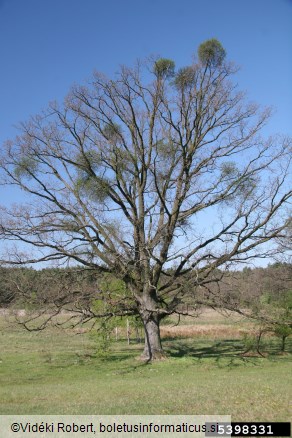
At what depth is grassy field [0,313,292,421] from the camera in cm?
820

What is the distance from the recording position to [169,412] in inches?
299

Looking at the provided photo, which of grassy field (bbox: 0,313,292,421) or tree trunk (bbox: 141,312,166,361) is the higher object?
tree trunk (bbox: 141,312,166,361)

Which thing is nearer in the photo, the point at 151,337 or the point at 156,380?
the point at 156,380

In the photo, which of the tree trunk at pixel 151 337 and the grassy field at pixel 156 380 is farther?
the tree trunk at pixel 151 337

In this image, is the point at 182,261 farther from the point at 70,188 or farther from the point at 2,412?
the point at 2,412

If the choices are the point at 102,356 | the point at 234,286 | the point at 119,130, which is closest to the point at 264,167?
the point at 234,286

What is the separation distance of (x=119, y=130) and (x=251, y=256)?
28.9 feet

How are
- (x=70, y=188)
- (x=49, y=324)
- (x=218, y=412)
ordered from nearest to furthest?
(x=218, y=412)
(x=49, y=324)
(x=70, y=188)

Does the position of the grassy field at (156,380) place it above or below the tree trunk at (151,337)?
below

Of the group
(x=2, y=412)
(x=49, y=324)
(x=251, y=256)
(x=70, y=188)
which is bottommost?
(x=2, y=412)

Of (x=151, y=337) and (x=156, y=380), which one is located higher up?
(x=151, y=337)

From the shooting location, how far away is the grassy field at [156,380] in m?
8.20

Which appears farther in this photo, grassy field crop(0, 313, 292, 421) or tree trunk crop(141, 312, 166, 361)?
tree trunk crop(141, 312, 166, 361)

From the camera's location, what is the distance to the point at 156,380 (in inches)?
591
